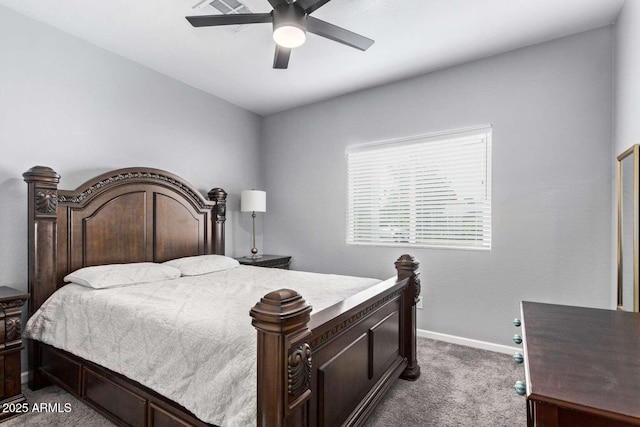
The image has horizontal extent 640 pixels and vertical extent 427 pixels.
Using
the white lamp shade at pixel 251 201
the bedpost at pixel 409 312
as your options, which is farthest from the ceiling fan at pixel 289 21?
the white lamp shade at pixel 251 201

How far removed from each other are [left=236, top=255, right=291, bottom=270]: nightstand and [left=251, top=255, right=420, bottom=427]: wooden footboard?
179 centimetres

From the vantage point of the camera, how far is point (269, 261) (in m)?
3.93

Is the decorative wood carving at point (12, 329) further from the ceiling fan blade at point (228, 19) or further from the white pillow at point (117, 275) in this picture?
the ceiling fan blade at point (228, 19)

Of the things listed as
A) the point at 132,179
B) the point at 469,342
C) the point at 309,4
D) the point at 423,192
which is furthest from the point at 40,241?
the point at 469,342

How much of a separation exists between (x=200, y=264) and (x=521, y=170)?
9.91 ft

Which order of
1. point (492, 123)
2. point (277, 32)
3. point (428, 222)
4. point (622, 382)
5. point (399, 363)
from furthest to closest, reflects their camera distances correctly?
point (428, 222) → point (492, 123) → point (399, 363) → point (277, 32) → point (622, 382)

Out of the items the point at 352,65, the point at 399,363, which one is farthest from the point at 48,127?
the point at 399,363

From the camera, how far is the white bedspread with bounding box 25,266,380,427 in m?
1.33

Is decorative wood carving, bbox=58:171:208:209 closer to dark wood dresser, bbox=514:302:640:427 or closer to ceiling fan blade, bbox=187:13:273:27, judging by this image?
ceiling fan blade, bbox=187:13:273:27

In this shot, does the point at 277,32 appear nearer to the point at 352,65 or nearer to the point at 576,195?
the point at 352,65

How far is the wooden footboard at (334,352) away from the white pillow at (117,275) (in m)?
1.62

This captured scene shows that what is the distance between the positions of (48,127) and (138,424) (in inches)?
91.8

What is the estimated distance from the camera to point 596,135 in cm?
265

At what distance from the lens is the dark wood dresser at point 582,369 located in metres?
0.71
